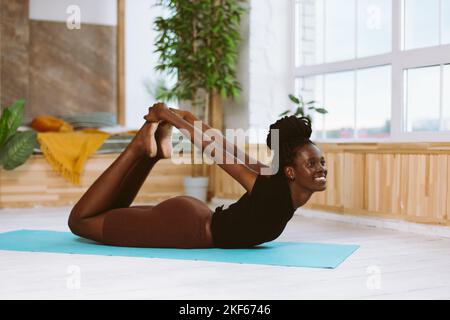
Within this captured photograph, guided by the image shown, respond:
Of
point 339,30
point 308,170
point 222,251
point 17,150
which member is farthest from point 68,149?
point 308,170

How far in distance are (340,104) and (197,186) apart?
1500 mm

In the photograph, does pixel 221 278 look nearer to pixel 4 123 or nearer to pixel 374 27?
pixel 374 27

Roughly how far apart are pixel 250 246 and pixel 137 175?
2.08 feet

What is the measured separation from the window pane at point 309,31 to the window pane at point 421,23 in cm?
94

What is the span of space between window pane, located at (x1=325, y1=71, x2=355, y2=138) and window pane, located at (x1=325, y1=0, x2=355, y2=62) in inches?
6.0

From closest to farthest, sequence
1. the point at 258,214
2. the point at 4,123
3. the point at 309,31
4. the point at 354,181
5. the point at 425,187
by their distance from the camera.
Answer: the point at 258,214
the point at 425,187
the point at 354,181
the point at 4,123
the point at 309,31

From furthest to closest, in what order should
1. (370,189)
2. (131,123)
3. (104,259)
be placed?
(131,123)
(370,189)
(104,259)

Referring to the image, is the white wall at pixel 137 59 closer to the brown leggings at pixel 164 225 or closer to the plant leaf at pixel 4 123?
the plant leaf at pixel 4 123

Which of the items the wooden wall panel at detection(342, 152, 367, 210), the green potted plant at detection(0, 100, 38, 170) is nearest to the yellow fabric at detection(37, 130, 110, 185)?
the green potted plant at detection(0, 100, 38, 170)

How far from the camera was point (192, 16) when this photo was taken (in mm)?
5375

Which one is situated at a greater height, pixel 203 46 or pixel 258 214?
pixel 203 46

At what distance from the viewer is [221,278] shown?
94.1 inches

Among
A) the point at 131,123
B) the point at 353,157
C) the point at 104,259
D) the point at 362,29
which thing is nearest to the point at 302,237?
the point at 353,157
